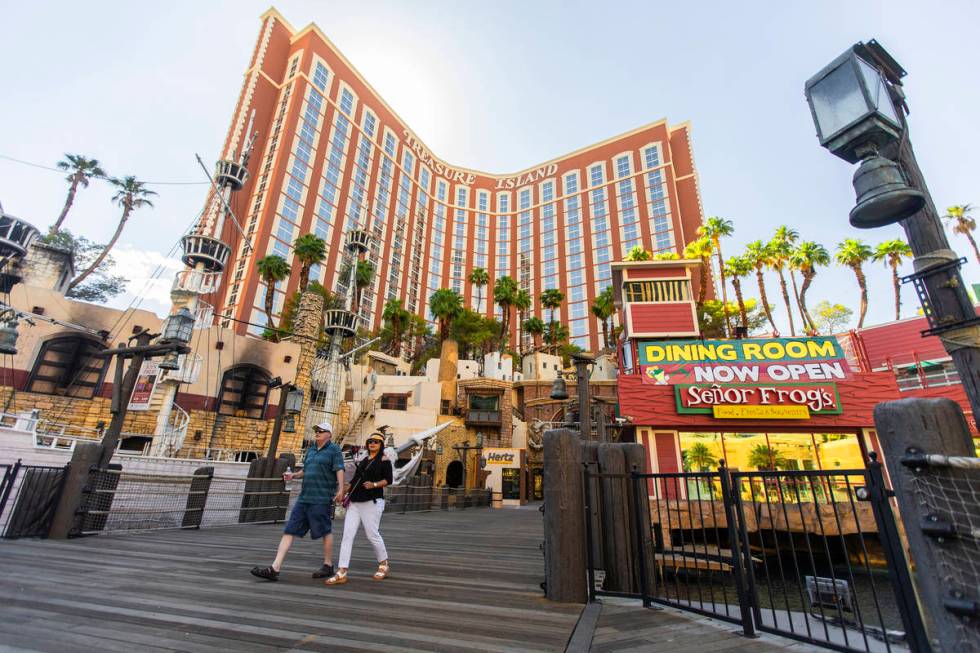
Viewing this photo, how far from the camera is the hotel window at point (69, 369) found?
69.2ft

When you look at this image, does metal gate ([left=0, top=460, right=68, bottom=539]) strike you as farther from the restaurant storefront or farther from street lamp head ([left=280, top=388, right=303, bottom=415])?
the restaurant storefront

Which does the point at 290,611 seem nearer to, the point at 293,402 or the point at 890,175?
the point at 890,175

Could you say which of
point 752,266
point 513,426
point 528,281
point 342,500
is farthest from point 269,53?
point 342,500

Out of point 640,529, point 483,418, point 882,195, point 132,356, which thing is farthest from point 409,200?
point 882,195

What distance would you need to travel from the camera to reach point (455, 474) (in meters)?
37.2

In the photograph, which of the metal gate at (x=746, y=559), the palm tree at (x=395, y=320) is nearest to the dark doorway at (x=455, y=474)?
the palm tree at (x=395, y=320)

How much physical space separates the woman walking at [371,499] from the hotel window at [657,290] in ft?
81.8

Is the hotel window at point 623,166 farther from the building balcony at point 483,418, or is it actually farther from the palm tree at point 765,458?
the palm tree at point 765,458

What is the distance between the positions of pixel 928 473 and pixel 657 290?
2767cm

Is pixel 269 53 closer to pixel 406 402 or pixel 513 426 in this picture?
pixel 406 402

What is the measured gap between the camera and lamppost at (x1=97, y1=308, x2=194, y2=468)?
8.43m

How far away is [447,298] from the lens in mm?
45656

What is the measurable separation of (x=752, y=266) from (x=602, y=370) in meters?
16.6

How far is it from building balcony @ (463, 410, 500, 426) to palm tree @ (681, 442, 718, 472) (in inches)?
807
